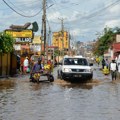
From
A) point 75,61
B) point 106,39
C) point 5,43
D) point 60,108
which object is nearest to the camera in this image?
point 60,108

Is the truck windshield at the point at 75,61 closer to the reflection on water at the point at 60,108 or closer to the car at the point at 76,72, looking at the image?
the car at the point at 76,72

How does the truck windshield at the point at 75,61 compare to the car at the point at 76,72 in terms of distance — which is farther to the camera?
the truck windshield at the point at 75,61

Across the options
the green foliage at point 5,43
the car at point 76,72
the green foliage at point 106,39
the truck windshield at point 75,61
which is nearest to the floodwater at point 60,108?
the car at point 76,72

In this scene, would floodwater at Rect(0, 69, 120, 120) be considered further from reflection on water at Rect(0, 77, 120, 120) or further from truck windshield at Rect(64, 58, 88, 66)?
truck windshield at Rect(64, 58, 88, 66)

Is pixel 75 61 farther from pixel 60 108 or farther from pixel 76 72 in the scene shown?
pixel 60 108

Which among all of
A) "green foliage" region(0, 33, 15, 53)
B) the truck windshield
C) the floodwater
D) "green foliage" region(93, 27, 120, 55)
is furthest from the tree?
the floodwater

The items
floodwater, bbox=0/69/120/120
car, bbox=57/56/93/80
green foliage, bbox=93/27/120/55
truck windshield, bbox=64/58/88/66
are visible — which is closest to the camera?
floodwater, bbox=0/69/120/120

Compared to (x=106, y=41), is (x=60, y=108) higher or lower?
lower

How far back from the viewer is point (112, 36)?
102 m

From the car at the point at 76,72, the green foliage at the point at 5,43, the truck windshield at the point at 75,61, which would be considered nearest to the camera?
the car at the point at 76,72

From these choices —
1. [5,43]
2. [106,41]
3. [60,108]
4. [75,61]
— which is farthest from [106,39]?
[60,108]

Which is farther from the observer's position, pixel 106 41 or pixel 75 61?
pixel 106 41

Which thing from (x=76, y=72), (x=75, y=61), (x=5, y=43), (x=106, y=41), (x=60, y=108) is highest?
(x=106, y=41)

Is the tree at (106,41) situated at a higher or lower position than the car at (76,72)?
higher
